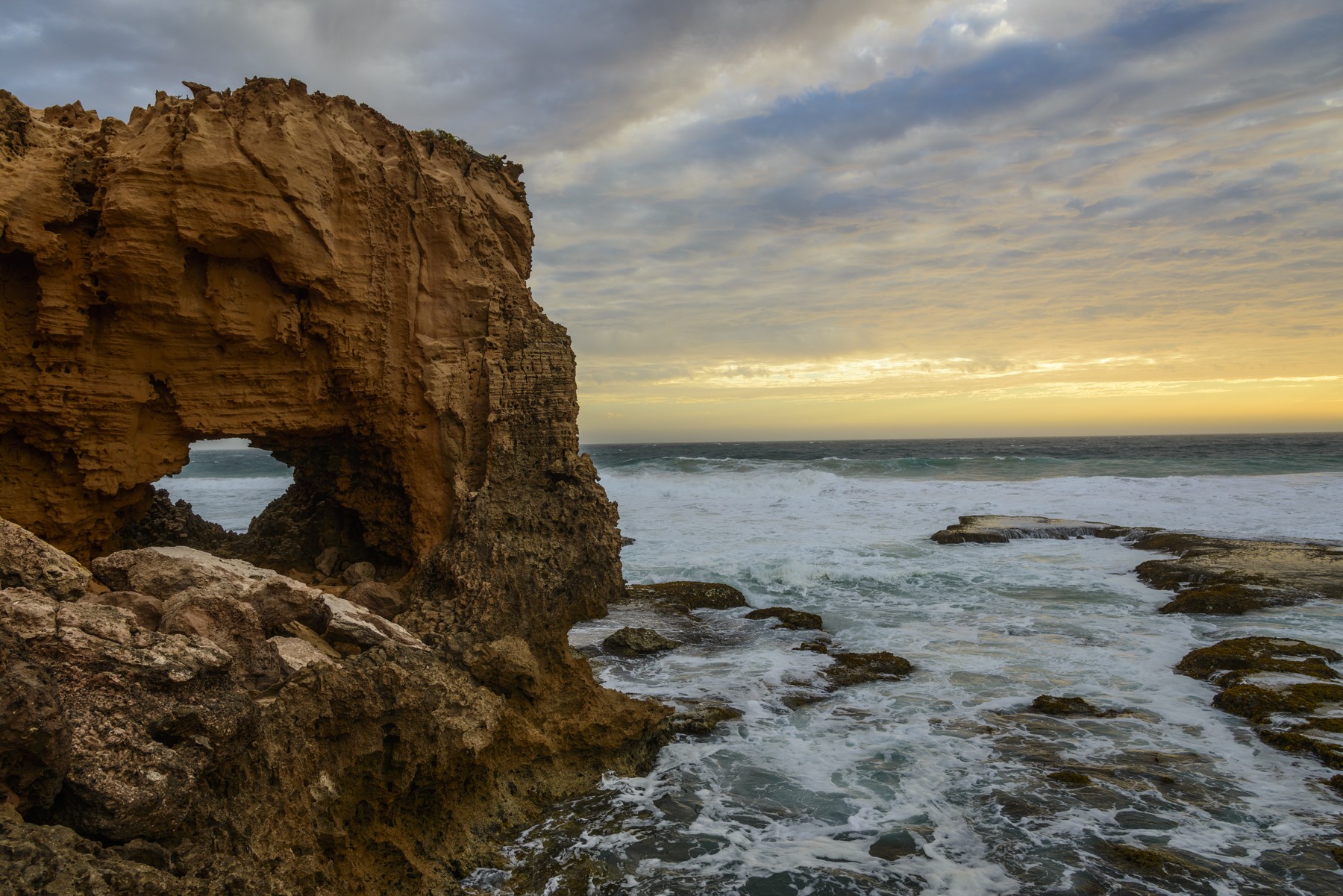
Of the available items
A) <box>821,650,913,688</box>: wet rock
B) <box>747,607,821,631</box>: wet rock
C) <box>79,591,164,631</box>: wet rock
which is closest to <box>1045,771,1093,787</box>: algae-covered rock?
<box>821,650,913,688</box>: wet rock

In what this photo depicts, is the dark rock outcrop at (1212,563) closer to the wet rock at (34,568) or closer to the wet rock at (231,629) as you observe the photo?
the wet rock at (231,629)

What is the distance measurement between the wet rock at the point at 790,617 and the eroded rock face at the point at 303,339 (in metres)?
3.27

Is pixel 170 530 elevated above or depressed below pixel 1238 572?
above

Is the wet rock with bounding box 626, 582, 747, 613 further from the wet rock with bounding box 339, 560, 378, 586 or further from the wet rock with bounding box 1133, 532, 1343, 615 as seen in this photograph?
the wet rock with bounding box 1133, 532, 1343, 615

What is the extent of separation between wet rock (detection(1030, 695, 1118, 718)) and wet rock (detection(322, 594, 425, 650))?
7.07 metres

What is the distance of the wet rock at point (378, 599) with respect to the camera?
8578 millimetres

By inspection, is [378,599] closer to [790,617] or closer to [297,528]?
[297,528]

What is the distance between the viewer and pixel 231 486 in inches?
1455

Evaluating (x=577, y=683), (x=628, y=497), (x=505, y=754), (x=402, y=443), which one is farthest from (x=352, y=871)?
(x=628, y=497)

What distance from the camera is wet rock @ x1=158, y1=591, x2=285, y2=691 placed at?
456 centimetres

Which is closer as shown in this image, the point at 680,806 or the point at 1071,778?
the point at 680,806

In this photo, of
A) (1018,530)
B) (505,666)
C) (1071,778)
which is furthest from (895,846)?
(1018,530)

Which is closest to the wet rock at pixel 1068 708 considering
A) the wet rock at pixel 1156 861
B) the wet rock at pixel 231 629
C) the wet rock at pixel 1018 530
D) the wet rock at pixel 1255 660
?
the wet rock at pixel 1255 660

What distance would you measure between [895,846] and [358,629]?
4.50 meters
